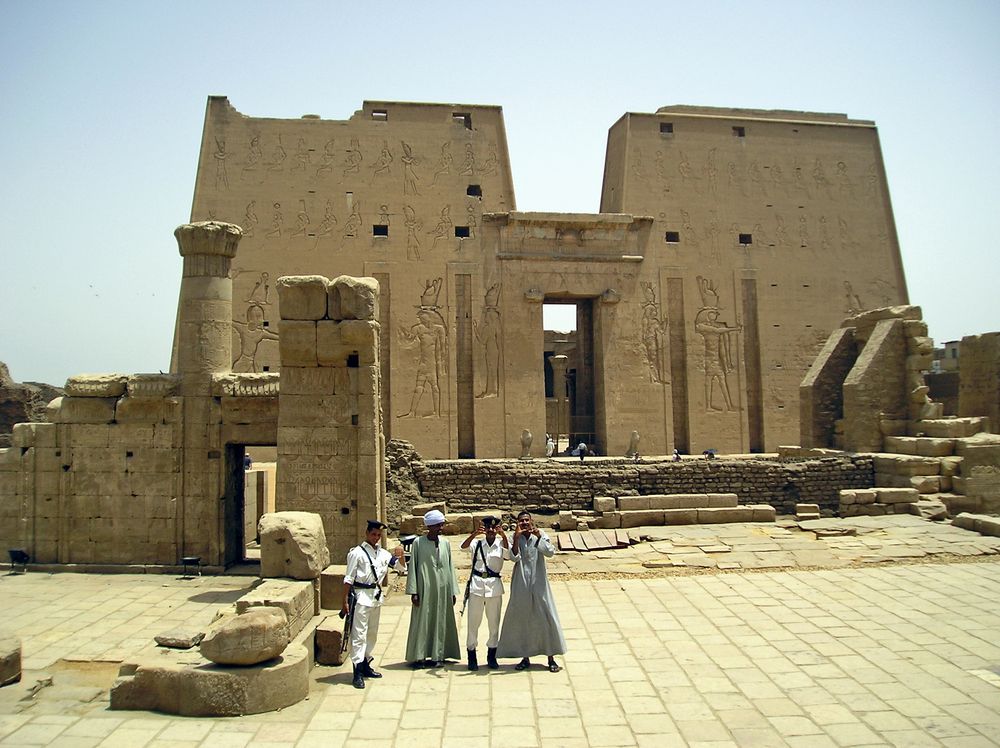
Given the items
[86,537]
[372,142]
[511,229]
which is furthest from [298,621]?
[372,142]

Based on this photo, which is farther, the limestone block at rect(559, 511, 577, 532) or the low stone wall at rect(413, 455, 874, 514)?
the low stone wall at rect(413, 455, 874, 514)

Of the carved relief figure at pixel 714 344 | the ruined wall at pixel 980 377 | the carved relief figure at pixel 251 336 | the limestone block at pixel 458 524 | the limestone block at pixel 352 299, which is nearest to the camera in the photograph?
the limestone block at pixel 352 299

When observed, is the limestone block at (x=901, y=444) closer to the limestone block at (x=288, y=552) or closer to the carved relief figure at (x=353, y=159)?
the limestone block at (x=288, y=552)

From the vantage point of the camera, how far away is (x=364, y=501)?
9.50 metres

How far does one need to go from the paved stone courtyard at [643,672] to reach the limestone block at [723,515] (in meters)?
3.31

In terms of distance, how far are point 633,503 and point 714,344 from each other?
877 centimetres

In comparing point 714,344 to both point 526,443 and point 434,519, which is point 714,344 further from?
point 434,519

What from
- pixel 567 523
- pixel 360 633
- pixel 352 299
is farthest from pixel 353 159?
pixel 360 633

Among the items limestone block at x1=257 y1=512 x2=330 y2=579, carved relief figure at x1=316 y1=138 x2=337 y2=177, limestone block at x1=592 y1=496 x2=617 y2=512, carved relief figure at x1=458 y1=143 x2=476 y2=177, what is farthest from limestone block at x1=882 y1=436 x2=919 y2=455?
carved relief figure at x1=316 y1=138 x2=337 y2=177

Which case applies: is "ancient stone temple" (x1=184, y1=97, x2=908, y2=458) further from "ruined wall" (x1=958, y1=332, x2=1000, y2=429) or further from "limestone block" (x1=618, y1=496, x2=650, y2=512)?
"limestone block" (x1=618, y1=496, x2=650, y2=512)

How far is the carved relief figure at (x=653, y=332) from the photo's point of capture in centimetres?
1989

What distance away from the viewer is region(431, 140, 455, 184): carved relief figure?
20047 millimetres

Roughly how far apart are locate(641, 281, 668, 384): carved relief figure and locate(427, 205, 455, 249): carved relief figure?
534 cm

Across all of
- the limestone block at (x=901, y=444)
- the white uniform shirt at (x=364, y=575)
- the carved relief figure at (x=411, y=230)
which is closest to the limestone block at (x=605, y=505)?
the limestone block at (x=901, y=444)
